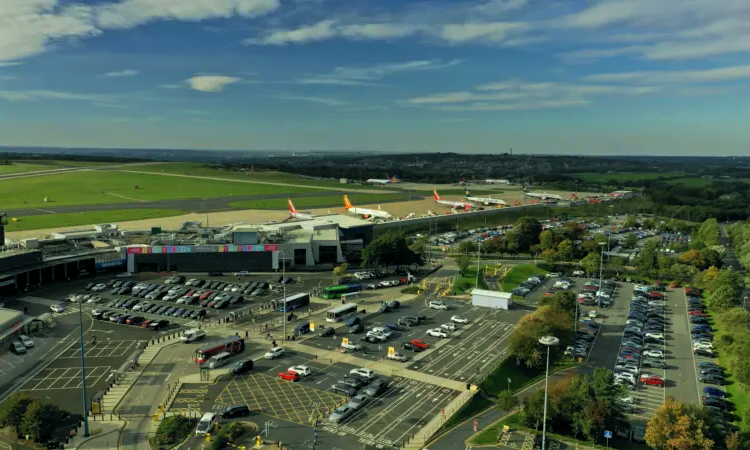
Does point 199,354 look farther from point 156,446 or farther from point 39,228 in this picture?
point 39,228

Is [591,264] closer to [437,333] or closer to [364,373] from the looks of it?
[437,333]

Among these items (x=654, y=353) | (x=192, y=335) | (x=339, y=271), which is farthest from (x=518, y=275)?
(x=192, y=335)

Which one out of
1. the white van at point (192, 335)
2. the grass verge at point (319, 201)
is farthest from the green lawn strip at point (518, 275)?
the grass verge at point (319, 201)

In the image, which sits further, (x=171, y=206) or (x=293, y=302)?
(x=171, y=206)

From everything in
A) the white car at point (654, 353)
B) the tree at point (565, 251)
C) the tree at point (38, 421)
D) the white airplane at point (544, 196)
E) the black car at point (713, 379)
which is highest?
the white airplane at point (544, 196)

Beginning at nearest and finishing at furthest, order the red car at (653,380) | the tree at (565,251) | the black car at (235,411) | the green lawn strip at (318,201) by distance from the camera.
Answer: the black car at (235,411) < the red car at (653,380) < the tree at (565,251) < the green lawn strip at (318,201)

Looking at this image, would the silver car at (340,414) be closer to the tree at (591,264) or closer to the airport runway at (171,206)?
the tree at (591,264)

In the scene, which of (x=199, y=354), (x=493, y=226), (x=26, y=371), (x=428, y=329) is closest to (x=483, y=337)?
(x=428, y=329)
